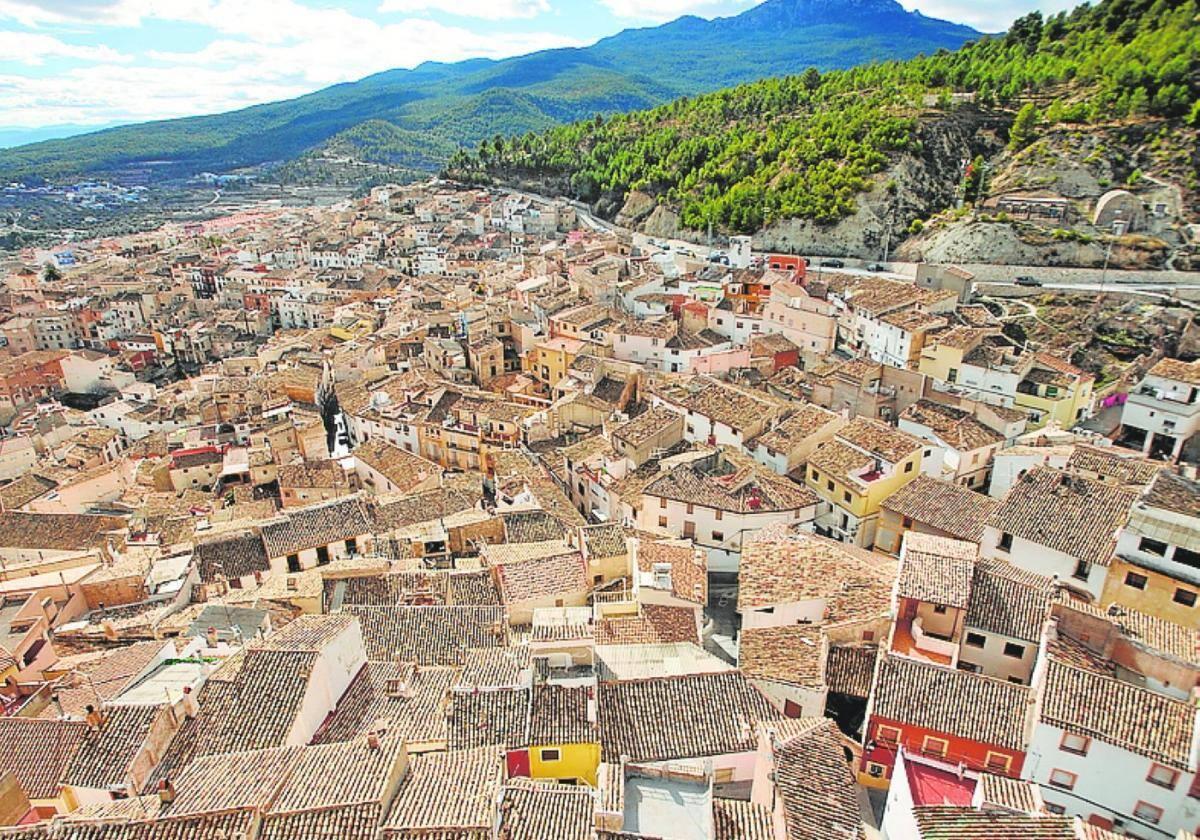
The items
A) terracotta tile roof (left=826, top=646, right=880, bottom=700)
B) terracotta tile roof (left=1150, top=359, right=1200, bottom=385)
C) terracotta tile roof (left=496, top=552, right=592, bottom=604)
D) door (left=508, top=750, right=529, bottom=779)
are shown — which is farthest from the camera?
terracotta tile roof (left=1150, top=359, right=1200, bottom=385)

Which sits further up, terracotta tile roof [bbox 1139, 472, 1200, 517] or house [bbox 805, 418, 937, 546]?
terracotta tile roof [bbox 1139, 472, 1200, 517]

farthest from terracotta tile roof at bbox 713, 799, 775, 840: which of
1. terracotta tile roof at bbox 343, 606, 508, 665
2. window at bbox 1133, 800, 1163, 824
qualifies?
terracotta tile roof at bbox 343, 606, 508, 665

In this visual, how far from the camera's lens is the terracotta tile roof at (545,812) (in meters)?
13.6

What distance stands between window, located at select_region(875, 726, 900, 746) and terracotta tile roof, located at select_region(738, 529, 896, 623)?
446 cm

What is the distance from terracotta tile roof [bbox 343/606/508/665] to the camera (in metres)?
22.7

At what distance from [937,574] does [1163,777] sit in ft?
23.0

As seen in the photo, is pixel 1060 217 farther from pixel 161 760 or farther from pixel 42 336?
pixel 42 336

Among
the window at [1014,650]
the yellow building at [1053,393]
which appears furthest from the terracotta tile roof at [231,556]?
the yellow building at [1053,393]

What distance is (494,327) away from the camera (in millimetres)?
56188

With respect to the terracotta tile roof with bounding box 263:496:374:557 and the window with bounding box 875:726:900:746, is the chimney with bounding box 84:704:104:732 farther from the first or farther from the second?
the window with bounding box 875:726:900:746

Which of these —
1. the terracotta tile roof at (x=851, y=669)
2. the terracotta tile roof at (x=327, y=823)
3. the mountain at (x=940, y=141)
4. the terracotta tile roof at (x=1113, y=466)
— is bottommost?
the terracotta tile roof at (x=851, y=669)

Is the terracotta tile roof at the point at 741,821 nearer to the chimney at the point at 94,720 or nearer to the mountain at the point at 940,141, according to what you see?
the chimney at the point at 94,720

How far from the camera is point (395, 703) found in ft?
61.8

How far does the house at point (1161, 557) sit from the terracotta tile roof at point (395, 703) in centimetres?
2062
